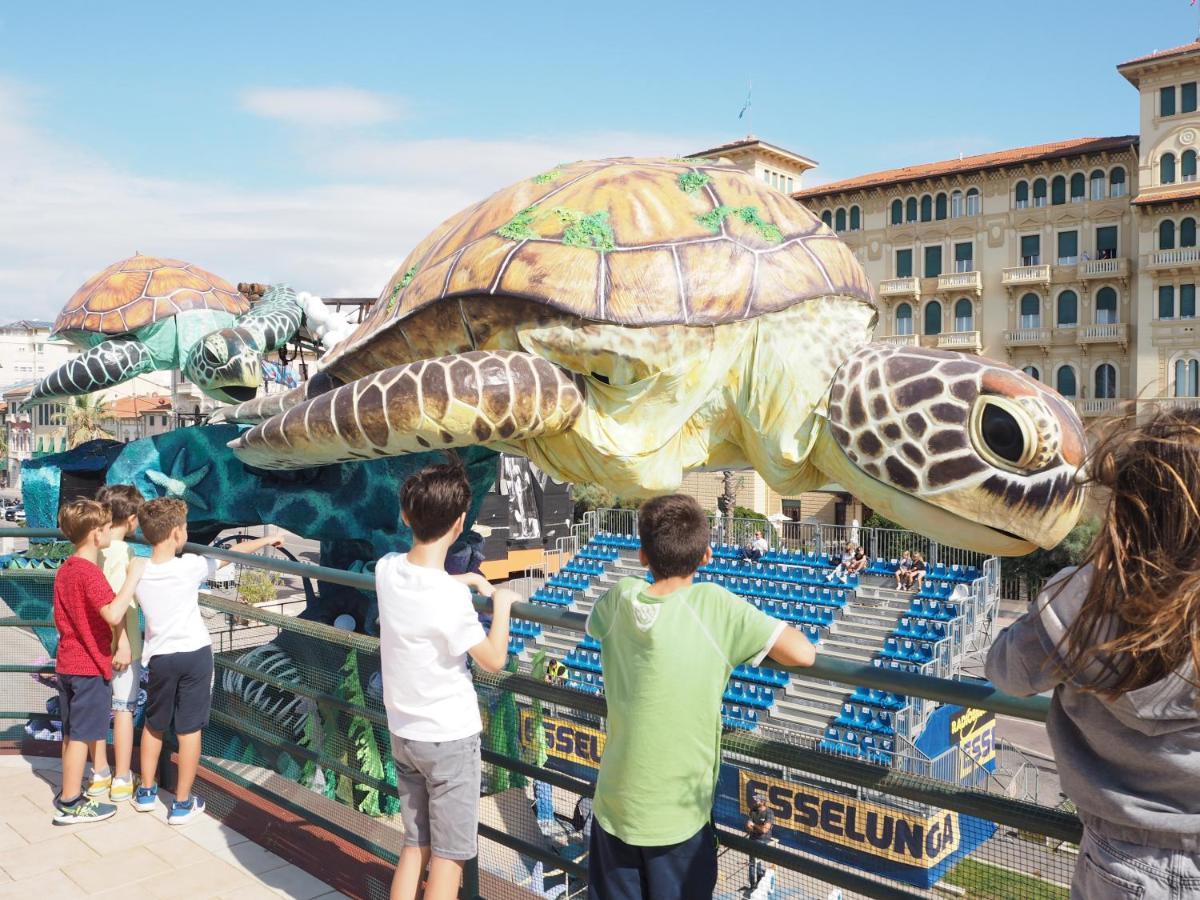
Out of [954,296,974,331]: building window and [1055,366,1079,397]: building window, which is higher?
[954,296,974,331]: building window

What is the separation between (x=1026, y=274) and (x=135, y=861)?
31248 millimetres

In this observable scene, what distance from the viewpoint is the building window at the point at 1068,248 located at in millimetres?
29297

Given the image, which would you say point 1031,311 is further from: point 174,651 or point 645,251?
point 174,651

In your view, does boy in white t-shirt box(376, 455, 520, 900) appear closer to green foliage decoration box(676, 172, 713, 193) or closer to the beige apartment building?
green foliage decoration box(676, 172, 713, 193)

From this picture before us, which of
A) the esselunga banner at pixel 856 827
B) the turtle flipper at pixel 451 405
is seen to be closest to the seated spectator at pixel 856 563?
the turtle flipper at pixel 451 405

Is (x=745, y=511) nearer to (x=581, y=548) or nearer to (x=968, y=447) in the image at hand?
(x=581, y=548)

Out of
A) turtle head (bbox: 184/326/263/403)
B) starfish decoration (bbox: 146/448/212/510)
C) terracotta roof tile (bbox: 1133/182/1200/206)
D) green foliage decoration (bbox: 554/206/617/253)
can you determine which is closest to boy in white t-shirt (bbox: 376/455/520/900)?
green foliage decoration (bbox: 554/206/617/253)

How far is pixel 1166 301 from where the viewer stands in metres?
27.5

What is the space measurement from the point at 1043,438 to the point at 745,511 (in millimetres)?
26704

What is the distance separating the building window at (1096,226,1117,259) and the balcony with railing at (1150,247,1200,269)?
1527 mm

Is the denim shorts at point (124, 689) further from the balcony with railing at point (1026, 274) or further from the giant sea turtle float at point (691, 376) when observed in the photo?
the balcony with railing at point (1026, 274)

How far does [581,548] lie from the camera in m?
23.7

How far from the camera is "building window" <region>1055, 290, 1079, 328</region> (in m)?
29.3

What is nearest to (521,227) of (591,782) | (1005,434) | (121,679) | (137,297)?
(1005,434)
